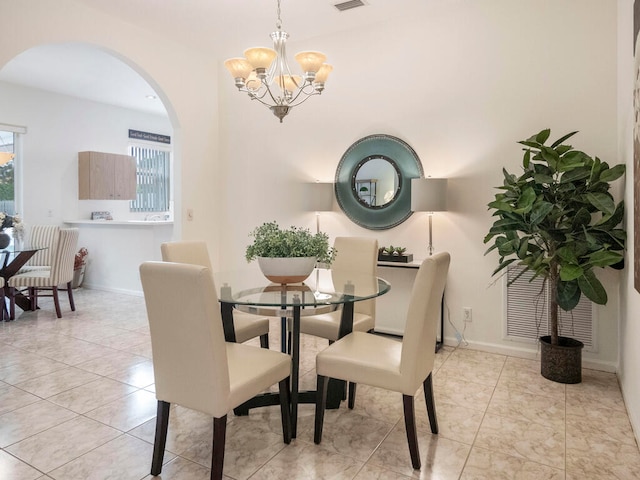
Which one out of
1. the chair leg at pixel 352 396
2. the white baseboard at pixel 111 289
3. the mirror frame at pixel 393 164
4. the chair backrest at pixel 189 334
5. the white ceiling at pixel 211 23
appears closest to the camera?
the chair backrest at pixel 189 334

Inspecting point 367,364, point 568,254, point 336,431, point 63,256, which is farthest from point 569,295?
point 63,256

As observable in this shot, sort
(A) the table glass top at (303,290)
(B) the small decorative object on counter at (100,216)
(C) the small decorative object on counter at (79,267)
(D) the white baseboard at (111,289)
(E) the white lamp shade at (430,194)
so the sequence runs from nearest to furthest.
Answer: (A) the table glass top at (303,290)
(E) the white lamp shade at (430,194)
(D) the white baseboard at (111,289)
(C) the small decorative object on counter at (79,267)
(B) the small decorative object on counter at (100,216)

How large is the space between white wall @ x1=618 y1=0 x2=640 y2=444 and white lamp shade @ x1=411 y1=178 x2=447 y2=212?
1215mm

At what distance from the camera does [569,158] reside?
9.22ft

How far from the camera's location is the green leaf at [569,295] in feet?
9.24

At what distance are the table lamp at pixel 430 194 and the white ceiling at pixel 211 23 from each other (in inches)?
58.7

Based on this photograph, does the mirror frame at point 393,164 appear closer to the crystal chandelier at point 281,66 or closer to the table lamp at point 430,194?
the table lamp at point 430,194

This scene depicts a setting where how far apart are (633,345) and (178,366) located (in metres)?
2.41

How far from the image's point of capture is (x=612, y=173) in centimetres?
269

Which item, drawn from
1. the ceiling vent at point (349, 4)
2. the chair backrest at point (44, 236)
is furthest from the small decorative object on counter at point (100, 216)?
the ceiling vent at point (349, 4)

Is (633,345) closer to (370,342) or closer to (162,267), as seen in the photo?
(370,342)

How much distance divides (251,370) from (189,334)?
37cm

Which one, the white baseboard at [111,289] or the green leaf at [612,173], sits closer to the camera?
the green leaf at [612,173]

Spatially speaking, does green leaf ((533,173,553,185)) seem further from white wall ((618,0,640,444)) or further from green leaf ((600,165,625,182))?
white wall ((618,0,640,444))
